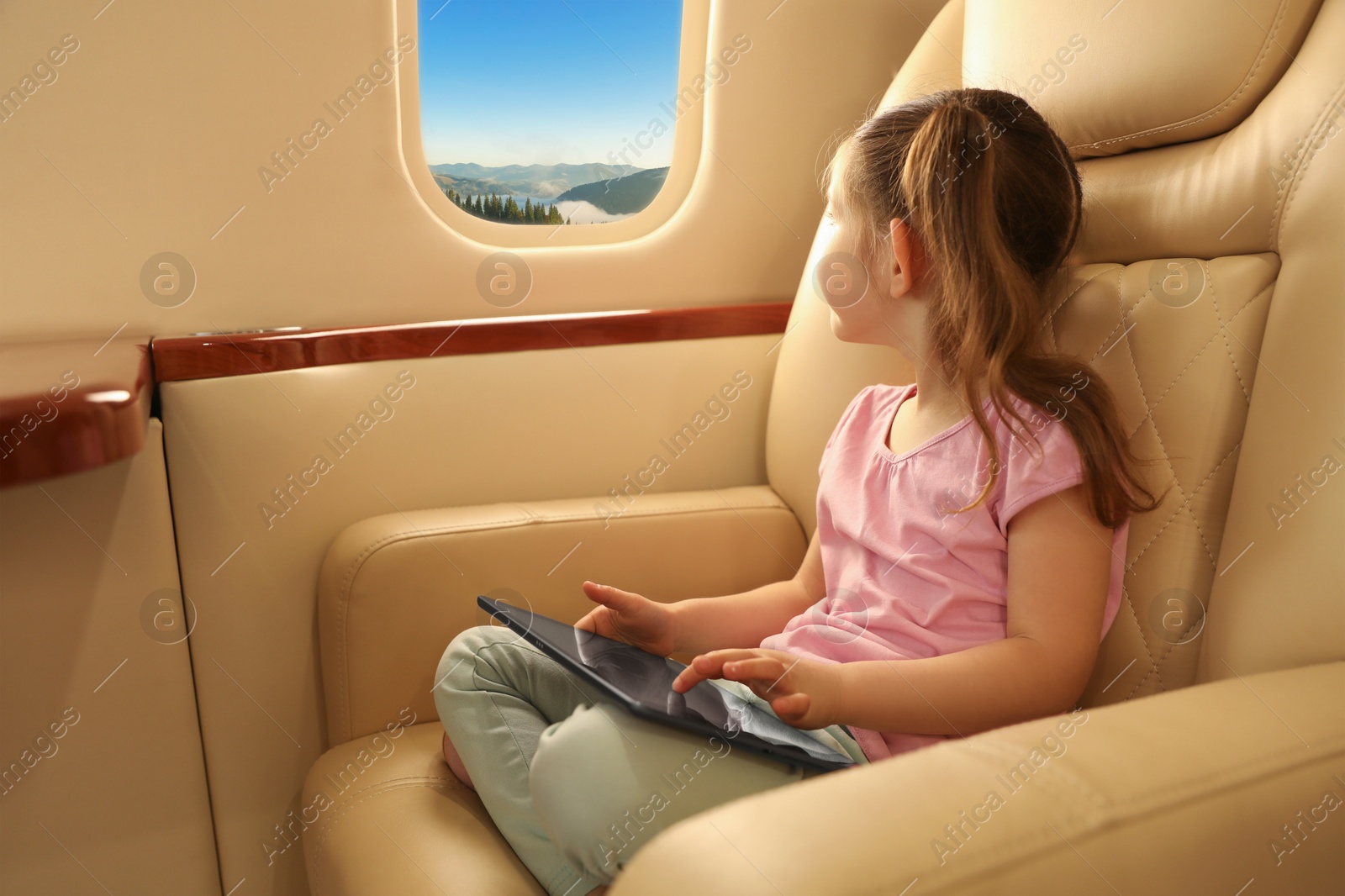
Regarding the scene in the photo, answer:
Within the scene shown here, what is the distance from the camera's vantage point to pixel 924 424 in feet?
3.01

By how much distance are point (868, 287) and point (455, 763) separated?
64cm

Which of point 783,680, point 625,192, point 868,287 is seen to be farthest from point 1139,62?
point 625,192

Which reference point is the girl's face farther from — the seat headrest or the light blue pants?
the light blue pants

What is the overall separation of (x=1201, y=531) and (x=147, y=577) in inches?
42.8

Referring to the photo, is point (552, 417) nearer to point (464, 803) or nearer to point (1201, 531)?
point (464, 803)

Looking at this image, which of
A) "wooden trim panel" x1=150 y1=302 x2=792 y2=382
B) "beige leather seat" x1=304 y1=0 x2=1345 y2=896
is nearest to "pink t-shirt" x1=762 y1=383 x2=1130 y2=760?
"beige leather seat" x1=304 y1=0 x2=1345 y2=896

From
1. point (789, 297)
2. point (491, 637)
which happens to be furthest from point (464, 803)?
point (789, 297)

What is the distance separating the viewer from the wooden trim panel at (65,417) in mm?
743

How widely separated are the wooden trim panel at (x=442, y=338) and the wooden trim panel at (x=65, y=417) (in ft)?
0.41

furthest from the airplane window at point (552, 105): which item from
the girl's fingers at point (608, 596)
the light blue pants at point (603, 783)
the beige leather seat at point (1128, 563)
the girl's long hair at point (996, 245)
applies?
the light blue pants at point (603, 783)

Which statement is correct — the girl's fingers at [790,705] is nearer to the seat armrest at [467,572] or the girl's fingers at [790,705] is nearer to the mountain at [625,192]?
the seat armrest at [467,572]

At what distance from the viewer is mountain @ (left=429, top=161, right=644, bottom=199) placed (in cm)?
145

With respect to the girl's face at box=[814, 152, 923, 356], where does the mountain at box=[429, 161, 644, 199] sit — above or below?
above

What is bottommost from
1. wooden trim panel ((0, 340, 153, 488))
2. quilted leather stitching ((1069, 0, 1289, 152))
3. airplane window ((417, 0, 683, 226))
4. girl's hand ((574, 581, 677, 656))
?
girl's hand ((574, 581, 677, 656))
